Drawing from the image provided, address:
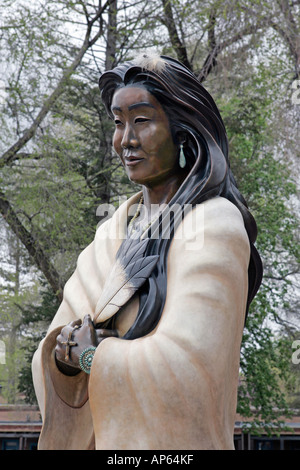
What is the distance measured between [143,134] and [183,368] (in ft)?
3.64

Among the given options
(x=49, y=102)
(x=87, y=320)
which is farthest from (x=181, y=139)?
(x=49, y=102)

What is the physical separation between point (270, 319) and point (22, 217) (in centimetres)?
445

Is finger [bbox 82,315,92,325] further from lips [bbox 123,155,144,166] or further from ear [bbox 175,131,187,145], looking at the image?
ear [bbox 175,131,187,145]

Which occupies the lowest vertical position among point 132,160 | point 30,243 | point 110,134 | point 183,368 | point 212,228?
point 183,368

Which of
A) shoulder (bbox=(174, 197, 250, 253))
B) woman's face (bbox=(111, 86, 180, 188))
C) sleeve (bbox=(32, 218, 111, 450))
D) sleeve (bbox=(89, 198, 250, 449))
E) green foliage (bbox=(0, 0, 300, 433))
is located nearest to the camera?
sleeve (bbox=(89, 198, 250, 449))

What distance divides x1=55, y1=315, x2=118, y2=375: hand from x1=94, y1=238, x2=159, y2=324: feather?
0.23ft

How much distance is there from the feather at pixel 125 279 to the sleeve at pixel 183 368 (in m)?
0.16

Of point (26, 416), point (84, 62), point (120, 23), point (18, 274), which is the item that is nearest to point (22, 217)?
point (18, 274)

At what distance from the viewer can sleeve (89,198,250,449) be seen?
9.82ft

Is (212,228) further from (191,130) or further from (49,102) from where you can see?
(49,102)

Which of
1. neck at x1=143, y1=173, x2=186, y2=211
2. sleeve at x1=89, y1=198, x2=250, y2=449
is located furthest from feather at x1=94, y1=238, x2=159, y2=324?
neck at x1=143, y1=173, x2=186, y2=211

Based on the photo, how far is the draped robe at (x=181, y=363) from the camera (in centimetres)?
300

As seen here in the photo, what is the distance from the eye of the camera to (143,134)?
3.53 metres

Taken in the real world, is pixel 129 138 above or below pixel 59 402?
above
